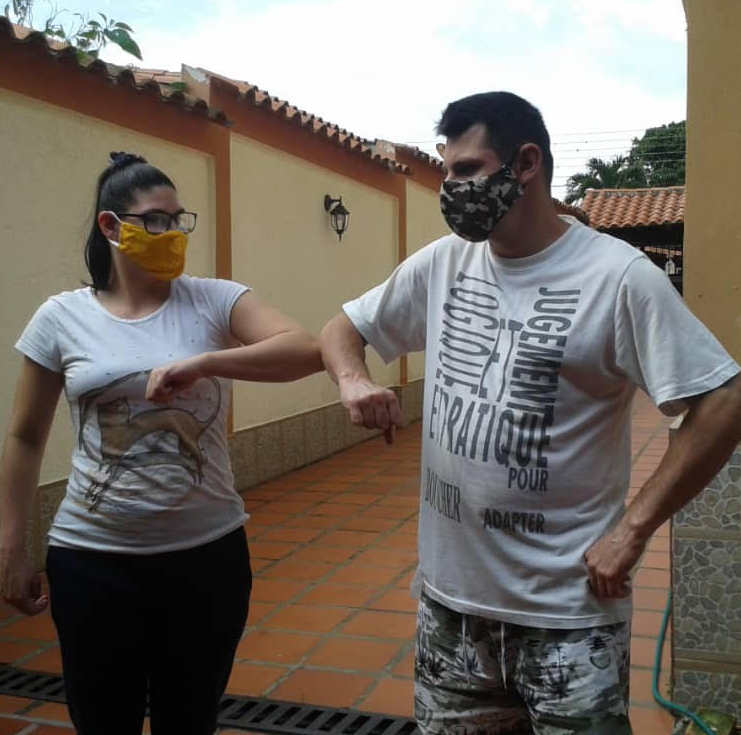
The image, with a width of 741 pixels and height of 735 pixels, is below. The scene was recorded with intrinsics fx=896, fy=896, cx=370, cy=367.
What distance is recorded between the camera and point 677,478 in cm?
162

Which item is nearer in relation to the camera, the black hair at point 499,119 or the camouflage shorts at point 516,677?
the camouflage shorts at point 516,677

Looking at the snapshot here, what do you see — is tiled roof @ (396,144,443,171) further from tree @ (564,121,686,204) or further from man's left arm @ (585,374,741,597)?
tree @ (564,121,686,204)

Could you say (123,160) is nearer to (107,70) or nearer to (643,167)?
(107,70)

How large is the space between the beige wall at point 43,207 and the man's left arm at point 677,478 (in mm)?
3541

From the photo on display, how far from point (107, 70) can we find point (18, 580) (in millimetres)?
3921

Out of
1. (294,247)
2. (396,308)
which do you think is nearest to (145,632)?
(396,308)

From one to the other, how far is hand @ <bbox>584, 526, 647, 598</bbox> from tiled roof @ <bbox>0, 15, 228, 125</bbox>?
4.11m

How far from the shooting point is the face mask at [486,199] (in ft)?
5.91

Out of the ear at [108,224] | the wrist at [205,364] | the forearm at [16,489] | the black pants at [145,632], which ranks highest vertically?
the ear at [108,224]

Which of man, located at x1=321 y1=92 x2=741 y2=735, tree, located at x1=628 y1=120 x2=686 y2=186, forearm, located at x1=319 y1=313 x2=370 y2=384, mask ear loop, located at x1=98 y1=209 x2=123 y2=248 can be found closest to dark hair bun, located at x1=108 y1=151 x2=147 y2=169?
mask ear loop, located at x1=98 y1=209 x2=123 y2=248

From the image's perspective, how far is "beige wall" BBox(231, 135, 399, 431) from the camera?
278 inches

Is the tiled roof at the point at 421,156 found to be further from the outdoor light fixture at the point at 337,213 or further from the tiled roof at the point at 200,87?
the outdoor light fixture at the point at 337,213

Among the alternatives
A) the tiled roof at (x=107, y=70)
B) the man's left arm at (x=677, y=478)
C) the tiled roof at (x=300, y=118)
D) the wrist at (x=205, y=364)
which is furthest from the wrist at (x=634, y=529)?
the tiled roof at (x=300, y=118)

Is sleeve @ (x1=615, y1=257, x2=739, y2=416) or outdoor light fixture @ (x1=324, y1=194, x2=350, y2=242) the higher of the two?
outdoor light fixture @ (x1=324, y1=194, x2=350, y2=242)
